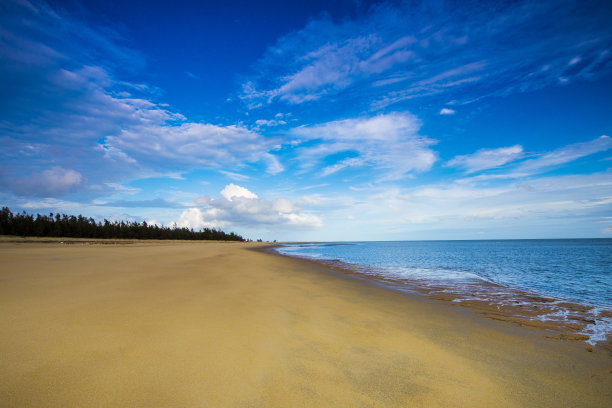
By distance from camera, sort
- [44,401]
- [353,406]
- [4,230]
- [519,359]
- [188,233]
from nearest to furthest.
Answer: [44,401]
[353,406]
[519,359]
[4,230]
[188,233]

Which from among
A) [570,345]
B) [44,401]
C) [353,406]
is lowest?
[570,345]

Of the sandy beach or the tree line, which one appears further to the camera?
the tree line

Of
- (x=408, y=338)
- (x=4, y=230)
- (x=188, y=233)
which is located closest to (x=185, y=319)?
(x=408, y=338)

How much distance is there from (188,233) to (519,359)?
9291cm

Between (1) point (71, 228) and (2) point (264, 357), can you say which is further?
(1) point (71, 228)

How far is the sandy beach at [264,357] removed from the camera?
242 cm

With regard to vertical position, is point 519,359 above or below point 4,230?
below

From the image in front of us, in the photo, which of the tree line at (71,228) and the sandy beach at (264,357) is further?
the tree line at (71,228)

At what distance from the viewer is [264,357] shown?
3176 millimetres

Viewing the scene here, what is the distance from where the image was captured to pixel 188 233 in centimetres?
8650

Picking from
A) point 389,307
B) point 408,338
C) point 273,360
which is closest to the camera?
point 273,360

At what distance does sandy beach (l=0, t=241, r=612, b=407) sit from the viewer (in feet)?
7.93

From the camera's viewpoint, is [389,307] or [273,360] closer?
[273,360]

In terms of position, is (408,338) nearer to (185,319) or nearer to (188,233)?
(185,319)
